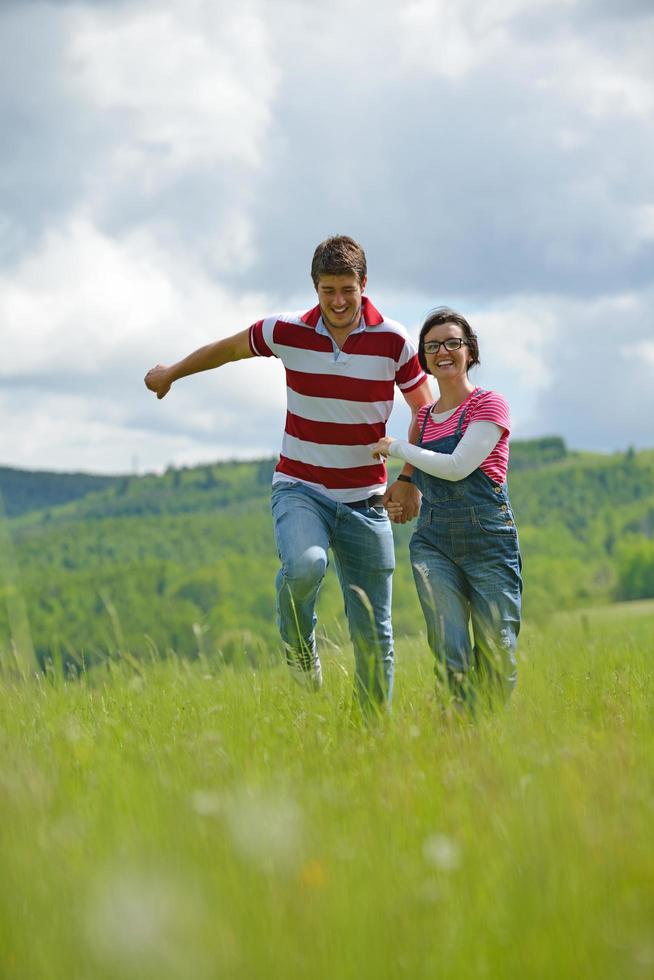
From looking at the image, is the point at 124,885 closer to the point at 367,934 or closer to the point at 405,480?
the point at 367,934

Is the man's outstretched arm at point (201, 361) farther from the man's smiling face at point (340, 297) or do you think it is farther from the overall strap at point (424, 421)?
the overall strap at point (424, 421)

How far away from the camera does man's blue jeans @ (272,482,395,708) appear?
492 centimetres

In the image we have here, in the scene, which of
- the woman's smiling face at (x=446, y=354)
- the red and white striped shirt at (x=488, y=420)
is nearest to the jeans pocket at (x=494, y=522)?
the red and white striped shirt at (x=488, y=420)

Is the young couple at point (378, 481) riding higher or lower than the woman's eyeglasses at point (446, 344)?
lower

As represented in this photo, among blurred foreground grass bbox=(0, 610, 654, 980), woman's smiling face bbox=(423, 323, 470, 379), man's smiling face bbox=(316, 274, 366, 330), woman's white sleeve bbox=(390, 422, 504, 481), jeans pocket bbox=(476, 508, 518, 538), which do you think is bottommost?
blurred foreground grass bbox=(0, 610, 654, 980)

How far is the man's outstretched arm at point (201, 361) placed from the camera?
5438 mm

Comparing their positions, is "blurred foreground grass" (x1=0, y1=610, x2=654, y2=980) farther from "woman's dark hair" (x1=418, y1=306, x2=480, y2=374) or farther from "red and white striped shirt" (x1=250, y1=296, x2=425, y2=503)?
"woman's dark hair" (x1=418, y1=306, x2=480, y2=374)

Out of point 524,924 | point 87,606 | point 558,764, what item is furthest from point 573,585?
point 87,606

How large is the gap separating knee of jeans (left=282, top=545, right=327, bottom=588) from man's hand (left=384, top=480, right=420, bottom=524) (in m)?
0.41

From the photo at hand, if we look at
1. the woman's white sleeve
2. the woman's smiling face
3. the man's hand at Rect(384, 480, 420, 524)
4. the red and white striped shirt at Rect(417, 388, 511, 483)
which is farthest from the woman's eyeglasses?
the man's hand at Rect(384, 480, 420, 524)

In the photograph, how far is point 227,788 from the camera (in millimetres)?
2951

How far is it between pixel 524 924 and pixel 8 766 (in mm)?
1849

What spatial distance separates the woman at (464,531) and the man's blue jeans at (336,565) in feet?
1.45

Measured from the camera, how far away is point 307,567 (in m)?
4.81
